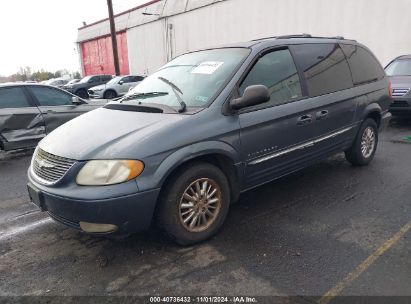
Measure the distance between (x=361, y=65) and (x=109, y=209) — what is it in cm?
409

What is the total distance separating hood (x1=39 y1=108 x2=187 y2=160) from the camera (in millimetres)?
2920

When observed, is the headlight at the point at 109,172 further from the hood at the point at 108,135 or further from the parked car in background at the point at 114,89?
the parked car in background at the point at 114,89

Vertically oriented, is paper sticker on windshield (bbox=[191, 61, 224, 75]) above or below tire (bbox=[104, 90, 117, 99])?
above

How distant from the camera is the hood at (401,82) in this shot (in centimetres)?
869

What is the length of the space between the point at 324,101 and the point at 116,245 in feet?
9.29

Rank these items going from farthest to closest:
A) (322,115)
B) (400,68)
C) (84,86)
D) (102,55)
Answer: (102,55)
(84,86)
(400,68)
(322,115)

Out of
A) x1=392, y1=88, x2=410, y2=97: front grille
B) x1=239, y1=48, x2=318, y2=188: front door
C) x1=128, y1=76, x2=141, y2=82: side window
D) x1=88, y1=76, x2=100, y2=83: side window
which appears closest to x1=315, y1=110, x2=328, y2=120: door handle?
x1=239, y1=48, x2=318, y2=188: front door

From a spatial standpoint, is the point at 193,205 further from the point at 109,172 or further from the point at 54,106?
the point at 54,106

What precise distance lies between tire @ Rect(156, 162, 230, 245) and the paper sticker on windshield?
3.51ft

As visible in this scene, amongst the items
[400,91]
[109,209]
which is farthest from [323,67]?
[400,91]

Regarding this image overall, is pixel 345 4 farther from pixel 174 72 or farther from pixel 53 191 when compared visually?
pixel 53 191

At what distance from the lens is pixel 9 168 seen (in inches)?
255

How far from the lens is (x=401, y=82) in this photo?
8891 mm

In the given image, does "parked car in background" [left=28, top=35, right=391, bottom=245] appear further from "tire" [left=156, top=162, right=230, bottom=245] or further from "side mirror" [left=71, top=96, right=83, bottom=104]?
"side mirror" [left=71, top=96, right=83, bottom=104]
